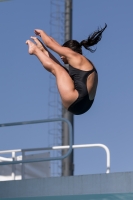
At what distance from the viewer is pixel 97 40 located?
6.88 metres

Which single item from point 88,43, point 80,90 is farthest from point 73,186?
point 88,43

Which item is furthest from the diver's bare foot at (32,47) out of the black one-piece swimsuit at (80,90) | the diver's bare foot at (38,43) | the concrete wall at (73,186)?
the concrete wall at (73,186)

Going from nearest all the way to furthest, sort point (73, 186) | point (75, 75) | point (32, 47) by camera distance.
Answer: point (75, 75) → point (73, 186) → point (32, 47)

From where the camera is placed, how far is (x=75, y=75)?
266 inches

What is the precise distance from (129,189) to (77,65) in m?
1.45

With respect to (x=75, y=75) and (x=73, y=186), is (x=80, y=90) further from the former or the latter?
(x=73, y=186)

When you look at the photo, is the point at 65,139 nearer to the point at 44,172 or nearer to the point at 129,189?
the point at 44,172

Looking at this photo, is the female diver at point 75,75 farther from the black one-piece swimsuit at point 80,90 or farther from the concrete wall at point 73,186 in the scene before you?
the concrete wall at point 73,186

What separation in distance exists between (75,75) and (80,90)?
0.68 ft

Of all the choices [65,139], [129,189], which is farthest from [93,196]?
[65,139]

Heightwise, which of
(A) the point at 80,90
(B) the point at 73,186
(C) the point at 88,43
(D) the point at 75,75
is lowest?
(B) the point at 73,186

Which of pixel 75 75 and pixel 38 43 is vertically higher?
pixel 38 43

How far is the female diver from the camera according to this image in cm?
664

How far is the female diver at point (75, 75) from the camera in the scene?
6.64m
